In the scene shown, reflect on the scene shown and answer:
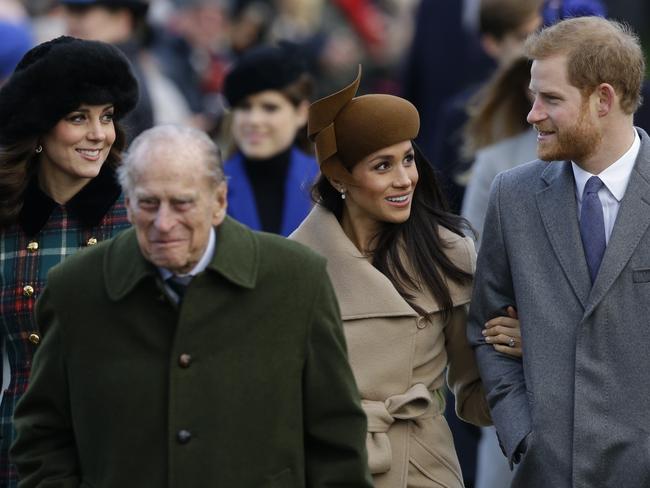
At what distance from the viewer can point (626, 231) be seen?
18.0ft

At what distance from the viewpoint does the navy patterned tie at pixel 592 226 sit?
554 centimetres

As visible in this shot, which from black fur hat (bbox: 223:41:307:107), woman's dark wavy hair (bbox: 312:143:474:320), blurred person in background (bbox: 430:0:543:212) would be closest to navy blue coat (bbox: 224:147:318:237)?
black fur hat (bbox: 223:41:307:107)

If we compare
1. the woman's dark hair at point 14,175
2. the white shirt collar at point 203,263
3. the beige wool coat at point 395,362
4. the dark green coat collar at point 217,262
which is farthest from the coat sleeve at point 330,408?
the woman's dark hair at point 14,175

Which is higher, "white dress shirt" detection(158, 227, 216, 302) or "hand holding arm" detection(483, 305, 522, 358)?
"white dress shirt" detection(158, 227, 216, 302)

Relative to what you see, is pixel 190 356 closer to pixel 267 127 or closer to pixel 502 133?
Result: pixel 502 133

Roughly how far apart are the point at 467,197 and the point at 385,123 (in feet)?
7.60

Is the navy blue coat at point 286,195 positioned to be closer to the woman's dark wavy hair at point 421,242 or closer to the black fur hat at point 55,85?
the woman's dark wavy hair at point 421,242

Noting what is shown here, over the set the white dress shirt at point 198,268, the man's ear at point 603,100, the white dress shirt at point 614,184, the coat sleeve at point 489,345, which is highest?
the man's ear at point 603,100

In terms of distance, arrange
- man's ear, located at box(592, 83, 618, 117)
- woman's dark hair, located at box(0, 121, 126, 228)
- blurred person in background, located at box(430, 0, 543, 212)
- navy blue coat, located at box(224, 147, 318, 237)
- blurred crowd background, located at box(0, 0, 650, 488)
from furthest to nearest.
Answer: blurred person in background, located at box(430, 0, 543, 212), navy blue coat, located at box(224, 147, 318, 237), blurred crowd background, located at box(0, 0, 650, 488), woman's dark hair, located at box(0, 121, 126, 228), man's ear, located at box(592, 83, 618, 117)

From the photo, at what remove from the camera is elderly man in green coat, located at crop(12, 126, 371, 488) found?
4.88 meters

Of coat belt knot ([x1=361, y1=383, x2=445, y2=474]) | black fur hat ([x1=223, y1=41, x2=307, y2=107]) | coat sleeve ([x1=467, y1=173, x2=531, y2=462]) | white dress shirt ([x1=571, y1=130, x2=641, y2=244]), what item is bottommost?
coat belt knot ([x1=361, y1=383, x2=445, y2=474])

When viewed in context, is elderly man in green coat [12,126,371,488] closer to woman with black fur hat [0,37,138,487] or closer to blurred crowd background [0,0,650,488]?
woman with black fur hat [0,37,138,487]

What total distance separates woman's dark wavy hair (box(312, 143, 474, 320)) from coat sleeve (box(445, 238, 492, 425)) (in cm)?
6

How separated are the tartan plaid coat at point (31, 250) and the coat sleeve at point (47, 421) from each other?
0.69 metres
